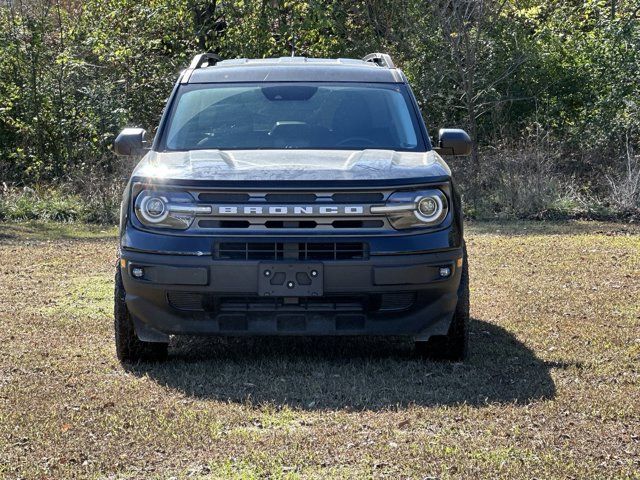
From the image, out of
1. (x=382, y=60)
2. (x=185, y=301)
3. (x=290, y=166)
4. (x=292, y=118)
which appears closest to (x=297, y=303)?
(x=185, y=301)

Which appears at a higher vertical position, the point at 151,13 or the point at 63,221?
the point at 151,13

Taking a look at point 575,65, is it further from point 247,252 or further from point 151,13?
point 247,252

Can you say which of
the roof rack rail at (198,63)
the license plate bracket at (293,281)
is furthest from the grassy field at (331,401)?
the roof rack rail at (198,63)

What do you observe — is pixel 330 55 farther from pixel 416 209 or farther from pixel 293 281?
pixel 293 281

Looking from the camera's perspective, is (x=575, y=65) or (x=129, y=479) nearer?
(x=129, y=479)

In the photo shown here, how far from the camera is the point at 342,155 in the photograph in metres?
7.09

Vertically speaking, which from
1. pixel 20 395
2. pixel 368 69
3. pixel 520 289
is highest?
pixel 368 69

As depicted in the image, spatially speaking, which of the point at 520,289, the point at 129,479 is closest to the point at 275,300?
the point at 129,479

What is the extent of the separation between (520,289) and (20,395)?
5.16m

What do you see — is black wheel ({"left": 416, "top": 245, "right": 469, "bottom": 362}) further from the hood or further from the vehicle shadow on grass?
the hood

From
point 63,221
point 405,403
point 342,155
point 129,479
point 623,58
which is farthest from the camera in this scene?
point 623,58

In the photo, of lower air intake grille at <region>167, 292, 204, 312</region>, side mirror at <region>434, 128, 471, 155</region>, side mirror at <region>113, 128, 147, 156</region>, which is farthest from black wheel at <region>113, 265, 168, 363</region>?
side mirror at <region>434, 128, 471, 155</region>

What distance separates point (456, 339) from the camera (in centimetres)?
699

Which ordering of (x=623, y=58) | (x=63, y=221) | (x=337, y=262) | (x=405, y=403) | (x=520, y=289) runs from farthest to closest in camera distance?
(x=623, y=58) < (x=63, y=221) < (x=520, y=289) < (x=337, y=262) < (x=405, y=403)
